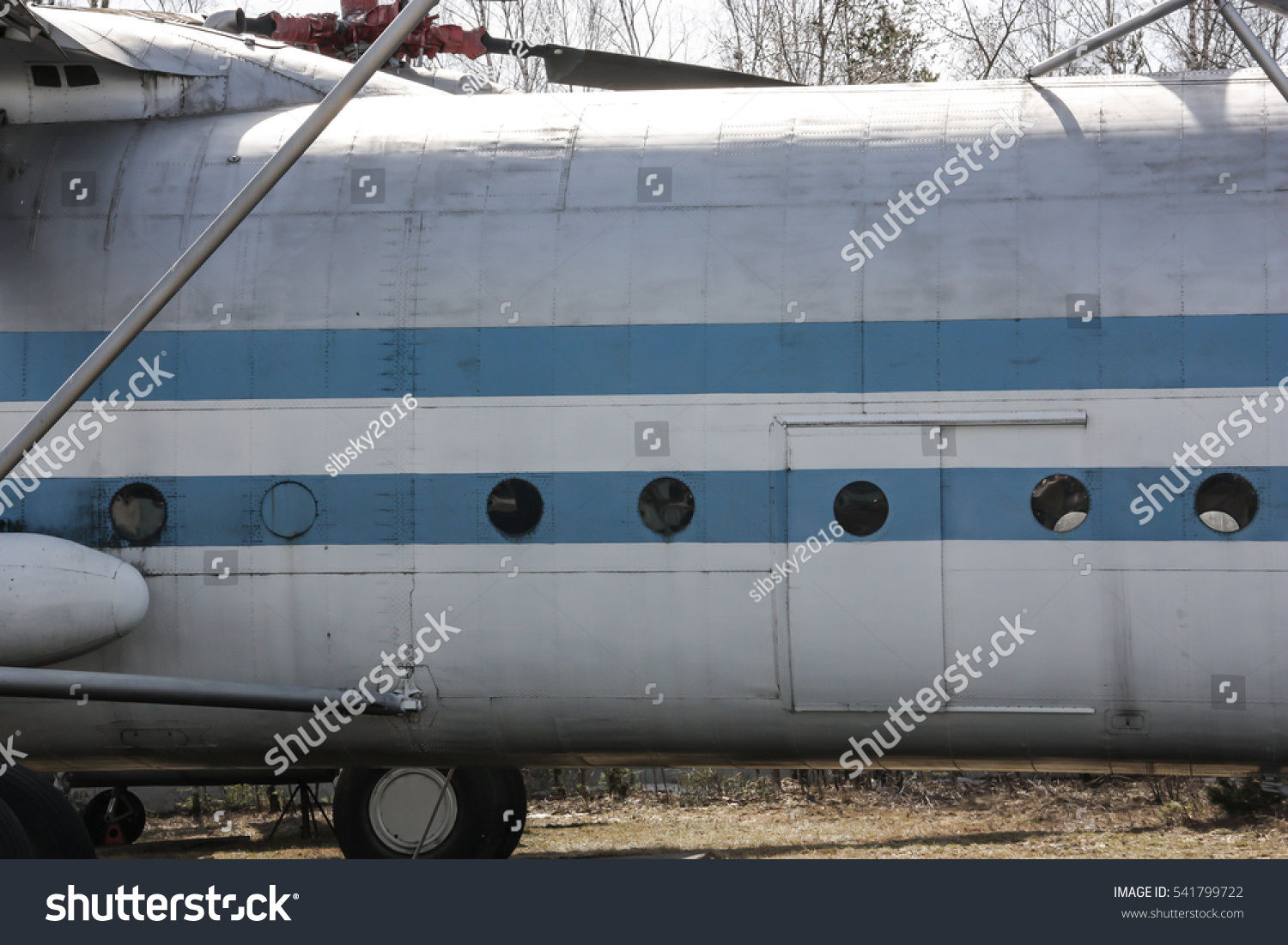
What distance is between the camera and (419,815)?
10.0 m

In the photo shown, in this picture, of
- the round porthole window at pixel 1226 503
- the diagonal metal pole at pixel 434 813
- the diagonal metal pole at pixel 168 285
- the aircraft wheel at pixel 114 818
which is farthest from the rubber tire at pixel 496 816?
the aircraft wheel at pixel 114 818

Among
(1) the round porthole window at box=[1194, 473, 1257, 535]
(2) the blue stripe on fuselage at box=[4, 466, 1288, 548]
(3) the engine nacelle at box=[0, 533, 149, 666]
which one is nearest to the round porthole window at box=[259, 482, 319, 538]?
(2) the blue stripe on fuselage at box=[4, 466, 1288, 548]

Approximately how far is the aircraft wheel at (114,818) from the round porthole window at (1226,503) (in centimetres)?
1125

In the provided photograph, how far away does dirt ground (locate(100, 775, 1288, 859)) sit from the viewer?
41.9ft

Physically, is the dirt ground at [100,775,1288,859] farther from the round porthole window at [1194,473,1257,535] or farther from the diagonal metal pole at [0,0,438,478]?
the diagonal metal pole at [0,0,438,478]

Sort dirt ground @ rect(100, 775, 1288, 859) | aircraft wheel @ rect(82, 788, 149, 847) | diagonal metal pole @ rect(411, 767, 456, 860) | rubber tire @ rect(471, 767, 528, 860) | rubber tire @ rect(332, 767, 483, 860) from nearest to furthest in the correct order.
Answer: diagonal metal pole @ rect(411, 767, 456, 860), rubber tire @ rect(332, 767, 483, 860), rubber tire @ rect(471, 767, 528, 860), dirt ground @ rect(100, 775, 1288, 859), aircraft wheel @ rect(82, 788, 149, 847)

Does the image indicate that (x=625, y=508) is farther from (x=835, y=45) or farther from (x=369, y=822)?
(x=835, y=45)

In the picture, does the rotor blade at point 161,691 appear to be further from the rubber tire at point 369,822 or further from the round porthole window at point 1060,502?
the round porthole window at point 1060,502

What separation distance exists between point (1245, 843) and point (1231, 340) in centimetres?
661

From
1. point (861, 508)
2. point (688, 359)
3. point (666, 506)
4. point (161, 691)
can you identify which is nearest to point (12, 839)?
point (161, 691)

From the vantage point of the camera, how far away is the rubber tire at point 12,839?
7.73 meters

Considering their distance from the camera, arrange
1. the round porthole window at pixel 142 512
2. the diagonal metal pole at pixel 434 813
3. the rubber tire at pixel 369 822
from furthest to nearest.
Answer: the rubber tire at pixel 369 822 < the diagonal metal pole at pixel 434 813 < the round porthole window at pixel 142 512

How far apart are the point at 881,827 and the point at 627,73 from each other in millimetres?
8999

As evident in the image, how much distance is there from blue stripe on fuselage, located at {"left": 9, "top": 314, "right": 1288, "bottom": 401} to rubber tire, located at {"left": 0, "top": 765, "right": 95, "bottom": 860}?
92.7 inches
